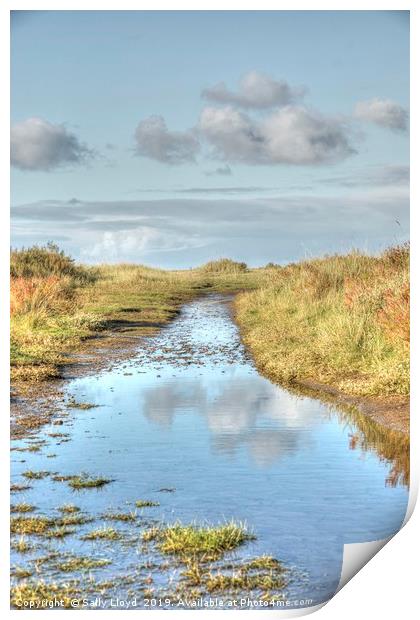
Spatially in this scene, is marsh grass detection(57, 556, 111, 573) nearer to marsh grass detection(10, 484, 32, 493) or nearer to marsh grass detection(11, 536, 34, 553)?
marsh grass detection(11, 536, 34, 553)

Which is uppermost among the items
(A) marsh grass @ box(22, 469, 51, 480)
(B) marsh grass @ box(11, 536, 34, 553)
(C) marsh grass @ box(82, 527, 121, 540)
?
(A) marsh grass @ box(22, 469, 51, 480)

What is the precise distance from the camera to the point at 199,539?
5.82 metres

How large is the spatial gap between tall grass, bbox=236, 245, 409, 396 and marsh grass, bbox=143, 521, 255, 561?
15.0 feet

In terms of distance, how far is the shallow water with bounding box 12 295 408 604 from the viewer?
5.84 meters

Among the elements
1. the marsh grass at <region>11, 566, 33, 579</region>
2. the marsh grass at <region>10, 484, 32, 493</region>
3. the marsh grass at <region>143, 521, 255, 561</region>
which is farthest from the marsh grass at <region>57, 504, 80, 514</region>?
the marsh grass at <region>11, 566, 33, 579</region>

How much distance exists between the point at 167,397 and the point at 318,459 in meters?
3.30

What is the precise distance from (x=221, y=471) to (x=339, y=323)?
5.66 metres

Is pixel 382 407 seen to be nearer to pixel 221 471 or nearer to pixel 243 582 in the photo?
pixel 221 471

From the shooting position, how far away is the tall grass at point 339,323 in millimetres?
10922

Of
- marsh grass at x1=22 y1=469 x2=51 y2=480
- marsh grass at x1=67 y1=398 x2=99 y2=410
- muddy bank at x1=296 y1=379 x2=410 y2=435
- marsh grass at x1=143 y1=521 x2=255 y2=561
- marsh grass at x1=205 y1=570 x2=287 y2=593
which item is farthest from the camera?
marsh grass at x1=67 y1=398 x2=99 y2=410

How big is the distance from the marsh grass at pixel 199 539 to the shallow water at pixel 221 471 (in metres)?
0.10

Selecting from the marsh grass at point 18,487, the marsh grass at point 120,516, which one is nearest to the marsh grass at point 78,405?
the marsh grass at point 18,487
